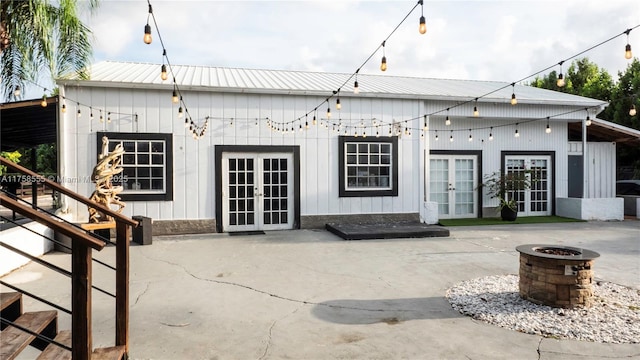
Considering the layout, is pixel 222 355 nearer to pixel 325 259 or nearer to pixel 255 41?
pixel 325 259

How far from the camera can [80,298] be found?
7.50 feet

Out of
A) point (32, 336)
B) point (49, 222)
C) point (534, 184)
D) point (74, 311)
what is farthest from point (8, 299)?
point (534, 184)

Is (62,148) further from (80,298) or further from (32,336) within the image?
(80,298)

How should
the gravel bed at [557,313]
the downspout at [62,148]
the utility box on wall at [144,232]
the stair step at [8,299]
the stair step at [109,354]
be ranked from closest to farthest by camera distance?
the stair step at [109,354] → the stair step at [8,299] → the gravel bed at [557,313] → the utility box on wall at [144,232] → the downspout at [62,148]

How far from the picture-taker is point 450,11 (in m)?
5.43

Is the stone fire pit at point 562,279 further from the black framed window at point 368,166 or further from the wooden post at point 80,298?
the black framed window at point 368,166

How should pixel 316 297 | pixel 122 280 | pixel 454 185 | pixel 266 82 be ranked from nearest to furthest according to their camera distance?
pixel 122 280
pixel 316 297
pixel 266 82
pixel 454 185

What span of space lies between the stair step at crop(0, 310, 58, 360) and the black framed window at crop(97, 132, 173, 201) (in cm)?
658

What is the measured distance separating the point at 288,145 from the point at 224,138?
1.63 metres

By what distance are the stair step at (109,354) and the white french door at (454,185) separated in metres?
11.0

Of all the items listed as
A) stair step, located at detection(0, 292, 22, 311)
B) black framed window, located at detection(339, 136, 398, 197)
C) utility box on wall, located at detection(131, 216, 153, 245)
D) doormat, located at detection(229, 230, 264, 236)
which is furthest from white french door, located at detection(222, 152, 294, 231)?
stair step, located at detection(0, 292, 22, 311)

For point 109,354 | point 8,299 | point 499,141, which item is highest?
point 499,141

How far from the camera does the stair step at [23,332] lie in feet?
8.13

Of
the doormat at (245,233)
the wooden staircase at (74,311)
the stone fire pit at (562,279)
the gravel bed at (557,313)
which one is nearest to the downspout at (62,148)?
the doormat at (245,233)
